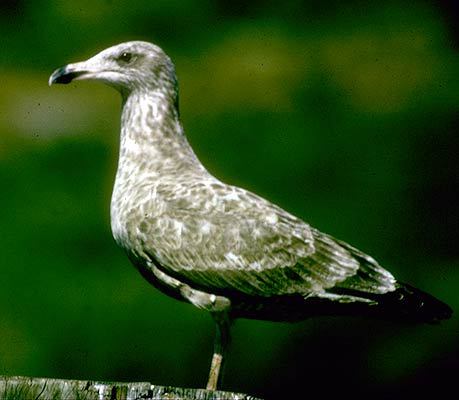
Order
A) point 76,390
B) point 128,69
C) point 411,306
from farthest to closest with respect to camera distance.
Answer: point 128,69, point 411,306, point 76,390

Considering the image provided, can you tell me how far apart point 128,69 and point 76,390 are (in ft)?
5.91

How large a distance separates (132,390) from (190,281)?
3.35 feet

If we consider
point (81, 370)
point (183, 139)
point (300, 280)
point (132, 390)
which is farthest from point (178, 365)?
point (132, 390)

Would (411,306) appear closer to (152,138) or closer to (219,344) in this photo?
(219,344)

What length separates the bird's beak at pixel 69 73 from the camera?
4398mm

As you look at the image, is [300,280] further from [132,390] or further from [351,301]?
[132,390]

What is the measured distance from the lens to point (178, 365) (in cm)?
591

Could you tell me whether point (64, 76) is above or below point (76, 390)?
above

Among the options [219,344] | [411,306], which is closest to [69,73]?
[219,344]

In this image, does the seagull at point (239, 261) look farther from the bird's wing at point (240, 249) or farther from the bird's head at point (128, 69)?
the bird's head at point (128, 69)

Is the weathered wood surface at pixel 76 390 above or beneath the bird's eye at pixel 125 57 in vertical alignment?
beneath

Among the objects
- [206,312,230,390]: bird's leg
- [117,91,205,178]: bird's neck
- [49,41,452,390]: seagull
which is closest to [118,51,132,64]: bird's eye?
[117,91,205,178]: bird's neck

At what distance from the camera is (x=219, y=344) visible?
3916 millimetres

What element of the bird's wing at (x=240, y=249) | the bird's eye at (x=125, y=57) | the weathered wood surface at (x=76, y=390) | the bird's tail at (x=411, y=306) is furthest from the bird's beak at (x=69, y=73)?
the weathered wood surface at (x=76, y=390)
